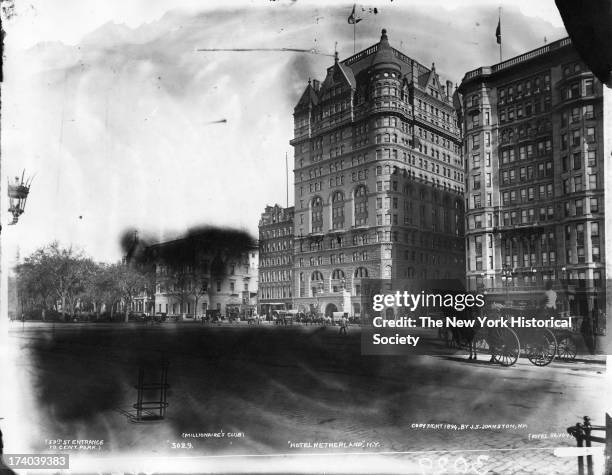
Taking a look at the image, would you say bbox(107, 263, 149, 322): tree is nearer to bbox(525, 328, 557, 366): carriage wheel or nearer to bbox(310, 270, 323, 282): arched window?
bbox(310, 270, 323, 282): arched window

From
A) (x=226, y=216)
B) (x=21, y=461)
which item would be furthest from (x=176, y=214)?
(x=21, y=461)

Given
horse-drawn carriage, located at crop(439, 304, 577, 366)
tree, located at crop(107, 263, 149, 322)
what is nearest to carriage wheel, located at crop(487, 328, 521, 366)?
horse-drawn carriage, located at crop(439, 304, 577, 366)

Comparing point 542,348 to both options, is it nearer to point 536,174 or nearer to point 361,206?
point 536,174

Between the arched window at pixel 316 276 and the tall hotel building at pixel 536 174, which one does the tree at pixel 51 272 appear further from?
the tall hotel building at pixel 536 174

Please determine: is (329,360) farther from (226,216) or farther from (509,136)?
(509,136)

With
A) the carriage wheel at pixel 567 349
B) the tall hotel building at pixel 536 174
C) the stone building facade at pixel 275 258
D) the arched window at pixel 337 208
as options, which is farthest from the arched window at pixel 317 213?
the carriage wheel at pixel 567 349

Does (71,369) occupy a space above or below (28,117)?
below
